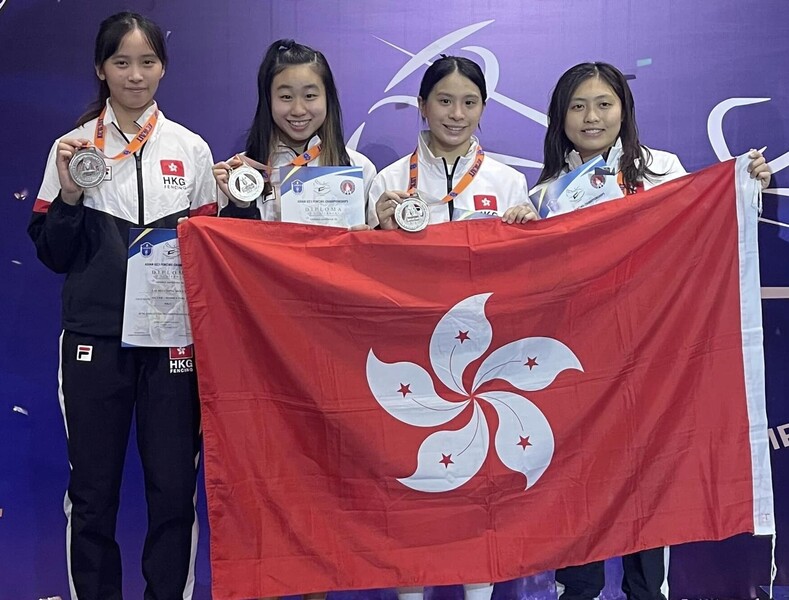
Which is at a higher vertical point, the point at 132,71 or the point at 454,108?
the point at 132,71

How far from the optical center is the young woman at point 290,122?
268 cm

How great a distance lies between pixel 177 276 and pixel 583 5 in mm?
1844

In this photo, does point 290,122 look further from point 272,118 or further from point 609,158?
point 609,158

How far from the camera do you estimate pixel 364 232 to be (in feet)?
8.43

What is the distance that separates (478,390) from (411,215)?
56cm

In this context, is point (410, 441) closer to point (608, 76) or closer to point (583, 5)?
point (608, 76)

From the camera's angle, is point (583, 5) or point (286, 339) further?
point (583, 5)

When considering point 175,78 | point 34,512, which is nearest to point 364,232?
point 175,78

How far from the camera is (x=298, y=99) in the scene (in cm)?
268

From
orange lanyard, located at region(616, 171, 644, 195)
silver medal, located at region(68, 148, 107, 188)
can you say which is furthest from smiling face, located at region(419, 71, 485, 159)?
silver medal, located at region(68, 148, 107, 188)

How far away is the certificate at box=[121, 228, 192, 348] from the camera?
2.46m

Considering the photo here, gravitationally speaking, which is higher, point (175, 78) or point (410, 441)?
point (175, 78)

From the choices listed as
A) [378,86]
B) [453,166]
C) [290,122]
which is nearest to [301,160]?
[290,122]

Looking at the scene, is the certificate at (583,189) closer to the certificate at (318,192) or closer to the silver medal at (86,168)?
the certificate at (318,192)
